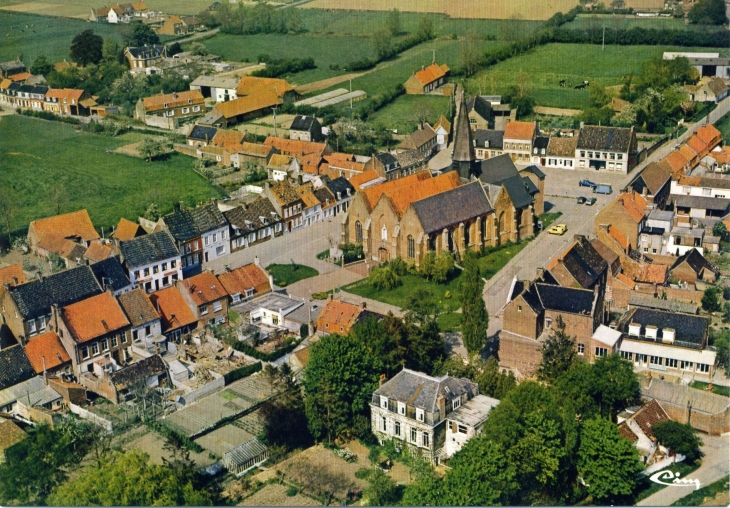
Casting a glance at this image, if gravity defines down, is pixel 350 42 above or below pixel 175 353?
above

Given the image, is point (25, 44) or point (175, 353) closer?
point (175, 353)

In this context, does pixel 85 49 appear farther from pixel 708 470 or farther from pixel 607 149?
pixel 708 470

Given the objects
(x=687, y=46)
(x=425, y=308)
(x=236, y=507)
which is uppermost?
(x=687, y=46)

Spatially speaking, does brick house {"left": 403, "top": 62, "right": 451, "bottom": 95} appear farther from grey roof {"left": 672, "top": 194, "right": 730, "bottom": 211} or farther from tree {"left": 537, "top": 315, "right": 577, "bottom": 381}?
tree {"left": 537, "top": 315, "right": 577, "bottom": 381}

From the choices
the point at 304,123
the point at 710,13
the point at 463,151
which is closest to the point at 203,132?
the point at 304,123

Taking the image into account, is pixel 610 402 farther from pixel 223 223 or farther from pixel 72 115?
pixel 72 115

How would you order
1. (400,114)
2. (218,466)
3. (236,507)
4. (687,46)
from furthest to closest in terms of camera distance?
(687,46) < (400,114) < (218,466) < (236,507)

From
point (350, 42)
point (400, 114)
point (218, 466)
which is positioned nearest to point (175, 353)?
point (218, 466)
